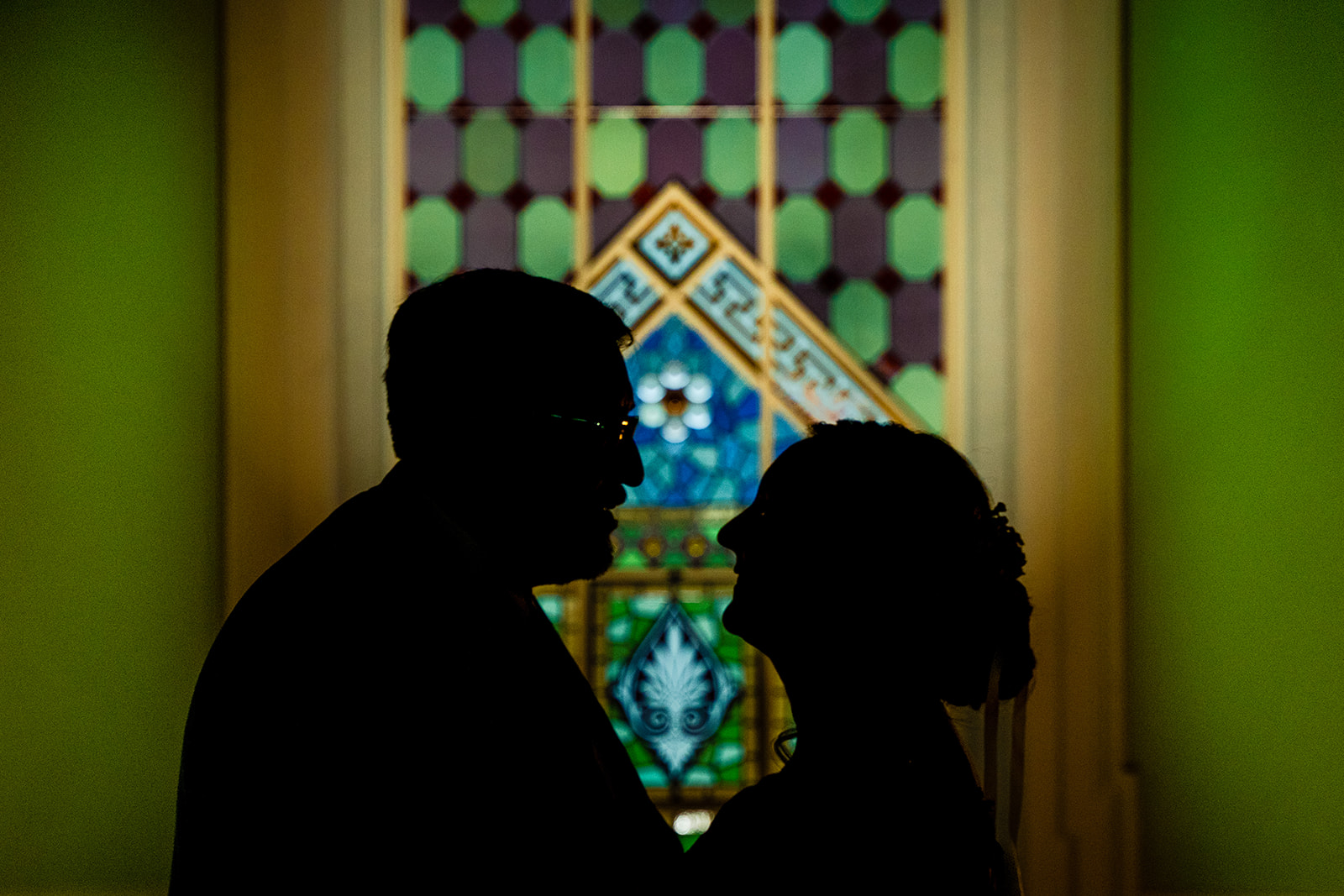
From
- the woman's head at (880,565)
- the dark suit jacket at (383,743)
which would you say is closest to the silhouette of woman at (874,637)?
the woman's head at (880,565)

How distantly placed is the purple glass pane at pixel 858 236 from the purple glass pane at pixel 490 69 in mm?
934

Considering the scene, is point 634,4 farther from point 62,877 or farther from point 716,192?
point 62,877

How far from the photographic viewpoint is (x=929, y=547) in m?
1.10

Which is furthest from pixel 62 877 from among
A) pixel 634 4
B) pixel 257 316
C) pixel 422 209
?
pixel 634 4

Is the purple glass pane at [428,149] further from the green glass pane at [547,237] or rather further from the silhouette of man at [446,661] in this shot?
the silhouette of man at [446,661]

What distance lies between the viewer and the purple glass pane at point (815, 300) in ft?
8.46

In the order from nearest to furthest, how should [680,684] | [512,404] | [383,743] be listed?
[383,743]
[512,404]
[680,684]

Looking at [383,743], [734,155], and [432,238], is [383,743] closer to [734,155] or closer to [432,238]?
[432,238]

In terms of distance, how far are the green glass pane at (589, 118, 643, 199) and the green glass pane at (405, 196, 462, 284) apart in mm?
397

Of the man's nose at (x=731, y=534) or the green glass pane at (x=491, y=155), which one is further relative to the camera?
the green glass pane at (x=491, y=155)

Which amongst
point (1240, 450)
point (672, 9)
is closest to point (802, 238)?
point (672, 9)

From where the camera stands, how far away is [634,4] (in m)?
2.61

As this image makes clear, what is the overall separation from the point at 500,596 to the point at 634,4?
1.96m

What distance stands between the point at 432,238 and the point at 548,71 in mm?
541
